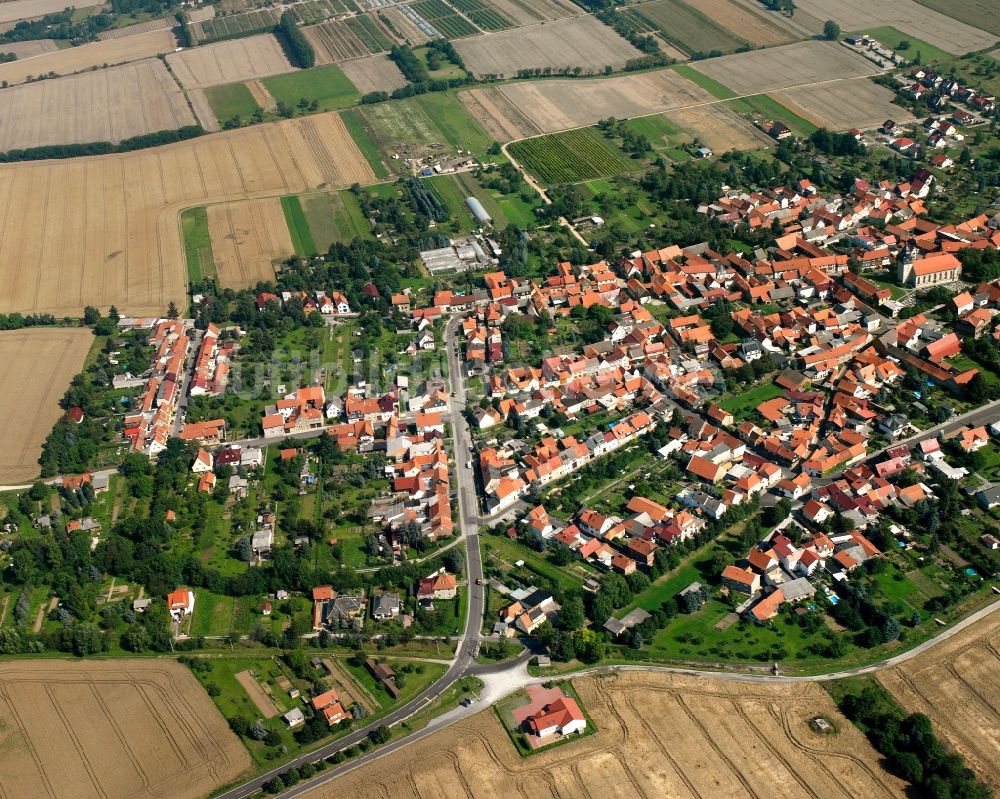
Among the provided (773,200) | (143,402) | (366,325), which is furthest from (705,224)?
(143,402)

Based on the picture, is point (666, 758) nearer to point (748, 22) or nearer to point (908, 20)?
point (748, 22)

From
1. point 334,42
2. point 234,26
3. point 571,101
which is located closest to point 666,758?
point 571,101

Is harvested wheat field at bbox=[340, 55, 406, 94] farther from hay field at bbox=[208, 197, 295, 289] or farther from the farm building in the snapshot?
the farm building

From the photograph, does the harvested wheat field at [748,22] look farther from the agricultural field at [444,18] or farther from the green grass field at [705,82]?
the agricultural field at [444,18]

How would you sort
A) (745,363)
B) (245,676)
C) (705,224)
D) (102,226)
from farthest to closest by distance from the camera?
(102,226) < (705,224) < (745,363) < (245,676)

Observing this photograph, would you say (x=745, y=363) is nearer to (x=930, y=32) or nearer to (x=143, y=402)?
(x=143, y=402)

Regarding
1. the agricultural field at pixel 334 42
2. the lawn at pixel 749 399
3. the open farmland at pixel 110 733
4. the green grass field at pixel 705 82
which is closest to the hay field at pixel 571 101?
the green grass field at pixel 705 82
